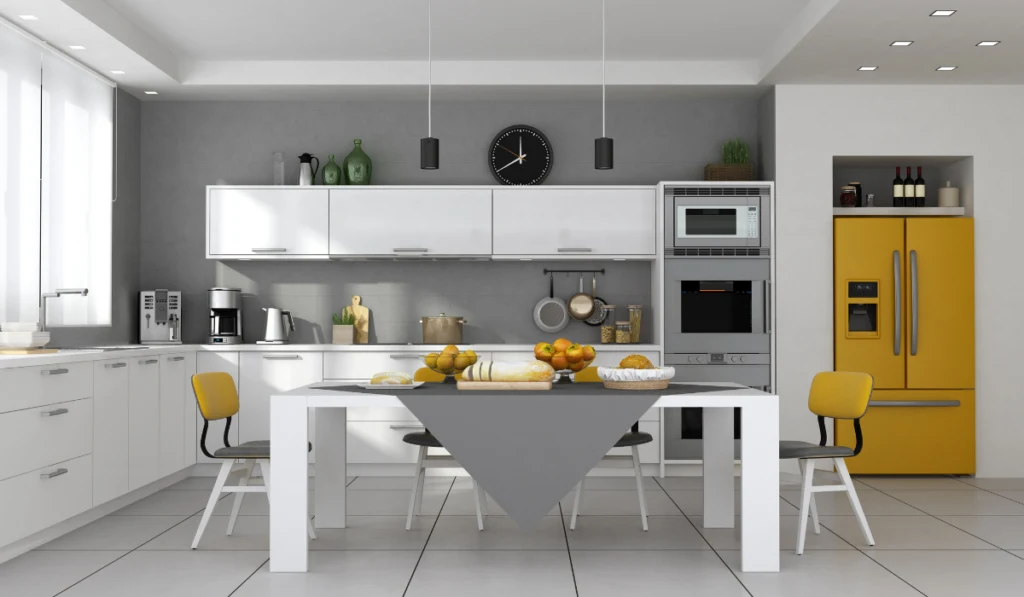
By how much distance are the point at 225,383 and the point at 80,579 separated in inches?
→ 44.6

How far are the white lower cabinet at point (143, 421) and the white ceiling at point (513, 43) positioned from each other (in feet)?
6.51

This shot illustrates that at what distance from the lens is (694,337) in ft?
19.6

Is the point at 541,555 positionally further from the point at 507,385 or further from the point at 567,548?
the point at 507,385

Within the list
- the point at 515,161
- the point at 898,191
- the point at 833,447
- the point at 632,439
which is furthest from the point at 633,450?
the point at 898,191

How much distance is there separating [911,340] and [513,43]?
3.40 m

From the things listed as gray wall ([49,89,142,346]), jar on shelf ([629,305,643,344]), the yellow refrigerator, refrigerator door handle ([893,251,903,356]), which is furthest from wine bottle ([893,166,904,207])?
gray wall ([49,89,142,346])

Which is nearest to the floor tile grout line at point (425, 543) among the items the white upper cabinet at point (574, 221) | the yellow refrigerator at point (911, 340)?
the white upper cabinet at point (574, 221)

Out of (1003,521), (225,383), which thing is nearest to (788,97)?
(1003,521)

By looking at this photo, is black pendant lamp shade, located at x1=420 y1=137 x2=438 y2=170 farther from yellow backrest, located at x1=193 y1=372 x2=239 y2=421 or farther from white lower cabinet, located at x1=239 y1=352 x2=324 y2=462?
white lower cabinet, located at x1=239 y1=352 x2=324 y2=462

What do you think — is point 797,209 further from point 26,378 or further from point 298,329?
point 26,378

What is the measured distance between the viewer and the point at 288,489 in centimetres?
354

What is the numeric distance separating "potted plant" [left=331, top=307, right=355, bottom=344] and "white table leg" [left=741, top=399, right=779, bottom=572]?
354 cm

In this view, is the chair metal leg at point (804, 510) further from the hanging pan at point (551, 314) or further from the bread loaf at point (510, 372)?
the hanging pan at point (551, 314)

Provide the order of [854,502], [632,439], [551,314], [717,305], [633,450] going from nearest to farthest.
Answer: [854,502], [632,439], [633,450], [717,305], [551,314]
